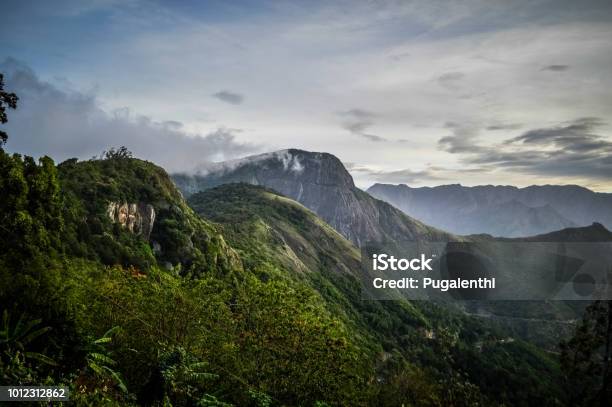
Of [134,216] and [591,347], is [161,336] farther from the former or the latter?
[134,216]

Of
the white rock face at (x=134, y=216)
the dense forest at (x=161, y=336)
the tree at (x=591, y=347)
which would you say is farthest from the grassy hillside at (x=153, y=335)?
the white rock face at (x=134, y=216)

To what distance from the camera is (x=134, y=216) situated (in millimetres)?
90562

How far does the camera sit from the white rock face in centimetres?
8470

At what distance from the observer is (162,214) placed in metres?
98.2

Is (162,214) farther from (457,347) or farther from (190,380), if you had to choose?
(457,347)

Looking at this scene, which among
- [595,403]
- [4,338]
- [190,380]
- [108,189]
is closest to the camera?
[4,338]

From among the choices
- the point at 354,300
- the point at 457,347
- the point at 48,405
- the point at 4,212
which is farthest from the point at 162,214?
the point at 457,347

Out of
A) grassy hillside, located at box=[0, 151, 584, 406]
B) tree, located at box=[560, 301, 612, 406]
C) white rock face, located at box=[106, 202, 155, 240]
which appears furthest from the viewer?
white rock face, located at box=[106, 202, 155, 240]

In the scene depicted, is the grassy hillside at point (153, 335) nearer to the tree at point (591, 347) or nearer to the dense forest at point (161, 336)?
the dense forest at point (161, 336)

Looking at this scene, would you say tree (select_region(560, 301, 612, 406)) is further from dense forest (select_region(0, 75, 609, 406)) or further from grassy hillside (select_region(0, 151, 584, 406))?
grassy hillside (select_region(0, 151, 584, 406))

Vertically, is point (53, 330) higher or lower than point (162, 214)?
lower

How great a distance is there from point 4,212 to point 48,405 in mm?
Answer: 28338

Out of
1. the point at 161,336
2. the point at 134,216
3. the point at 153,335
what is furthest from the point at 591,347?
the point at 134,216

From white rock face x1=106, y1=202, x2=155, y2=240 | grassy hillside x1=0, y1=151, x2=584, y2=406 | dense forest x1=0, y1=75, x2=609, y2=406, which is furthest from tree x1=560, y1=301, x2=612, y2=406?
white rock face x1=106, y1=202, x2=155, y2=240
